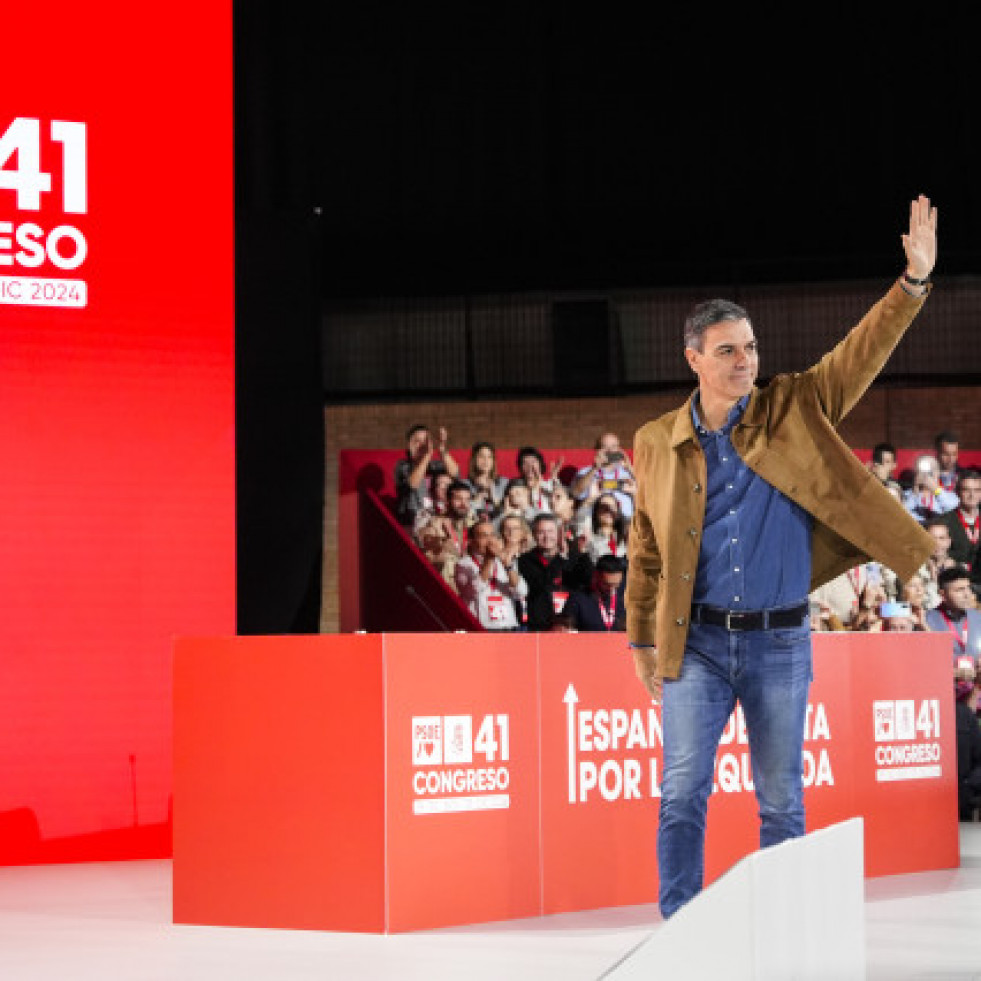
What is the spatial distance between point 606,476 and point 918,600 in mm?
1866

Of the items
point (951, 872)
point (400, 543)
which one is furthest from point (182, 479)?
point (951, 872)

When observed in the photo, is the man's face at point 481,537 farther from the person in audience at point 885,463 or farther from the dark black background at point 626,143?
the dark black background at point 626,143

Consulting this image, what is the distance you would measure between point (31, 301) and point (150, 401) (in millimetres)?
642

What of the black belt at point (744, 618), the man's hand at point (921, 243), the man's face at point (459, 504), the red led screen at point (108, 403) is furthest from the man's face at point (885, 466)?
the man's hand at point (921, 243)

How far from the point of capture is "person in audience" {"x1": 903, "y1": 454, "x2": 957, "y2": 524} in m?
11.1

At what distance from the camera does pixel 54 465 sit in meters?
7.94

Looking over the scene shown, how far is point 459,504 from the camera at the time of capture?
1061 cm

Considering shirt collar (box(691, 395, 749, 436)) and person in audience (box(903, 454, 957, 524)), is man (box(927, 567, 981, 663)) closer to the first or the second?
person in audience (box(903, 454, 957, 524))

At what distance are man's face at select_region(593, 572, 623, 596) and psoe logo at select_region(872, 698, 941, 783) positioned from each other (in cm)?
299

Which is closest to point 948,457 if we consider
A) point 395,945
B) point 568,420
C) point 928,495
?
point 928,495

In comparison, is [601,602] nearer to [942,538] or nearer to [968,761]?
[968,761]

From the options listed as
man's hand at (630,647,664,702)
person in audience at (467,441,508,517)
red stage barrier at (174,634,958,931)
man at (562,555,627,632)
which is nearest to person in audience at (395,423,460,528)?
person in audience at (467,441,508,517)

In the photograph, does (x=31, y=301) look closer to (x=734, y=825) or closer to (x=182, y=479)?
(x=182, y=479)

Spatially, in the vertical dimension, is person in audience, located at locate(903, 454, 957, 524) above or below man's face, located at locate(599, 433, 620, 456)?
below
